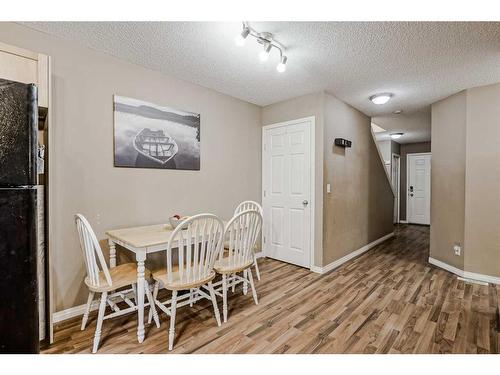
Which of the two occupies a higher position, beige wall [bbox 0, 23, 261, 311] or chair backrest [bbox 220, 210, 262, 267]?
beige wall [bbox 0, 23, 261, 311]

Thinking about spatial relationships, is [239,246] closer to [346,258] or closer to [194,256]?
[194,256]

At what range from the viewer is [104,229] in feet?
7.36

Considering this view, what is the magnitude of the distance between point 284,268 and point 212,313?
4.65 ft

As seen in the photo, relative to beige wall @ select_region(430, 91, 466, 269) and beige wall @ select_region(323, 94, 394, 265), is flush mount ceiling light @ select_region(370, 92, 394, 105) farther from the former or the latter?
beige wall @ select_region(430, 91, 466, 269)

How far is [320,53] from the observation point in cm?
221

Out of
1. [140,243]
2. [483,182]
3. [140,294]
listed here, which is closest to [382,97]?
[483,182]

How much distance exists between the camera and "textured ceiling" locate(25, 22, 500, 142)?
185 cm

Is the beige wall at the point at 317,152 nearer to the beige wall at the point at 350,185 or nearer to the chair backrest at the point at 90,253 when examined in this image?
the beige wall at the point at 350,185

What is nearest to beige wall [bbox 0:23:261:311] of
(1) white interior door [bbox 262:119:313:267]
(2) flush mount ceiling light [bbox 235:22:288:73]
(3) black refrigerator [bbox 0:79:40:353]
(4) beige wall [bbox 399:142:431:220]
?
(1) white interior door [bbox 262:119:313:267]

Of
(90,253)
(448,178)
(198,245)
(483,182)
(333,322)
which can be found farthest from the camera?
(448,178)

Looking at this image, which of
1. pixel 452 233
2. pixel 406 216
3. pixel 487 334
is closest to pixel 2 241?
pixel 487 334

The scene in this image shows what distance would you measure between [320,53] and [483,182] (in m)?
2.53

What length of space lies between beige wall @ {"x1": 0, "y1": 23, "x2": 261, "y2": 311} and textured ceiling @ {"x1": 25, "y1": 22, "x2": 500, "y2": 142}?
14 centimetres

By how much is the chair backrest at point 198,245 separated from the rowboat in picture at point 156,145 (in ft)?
3.67
